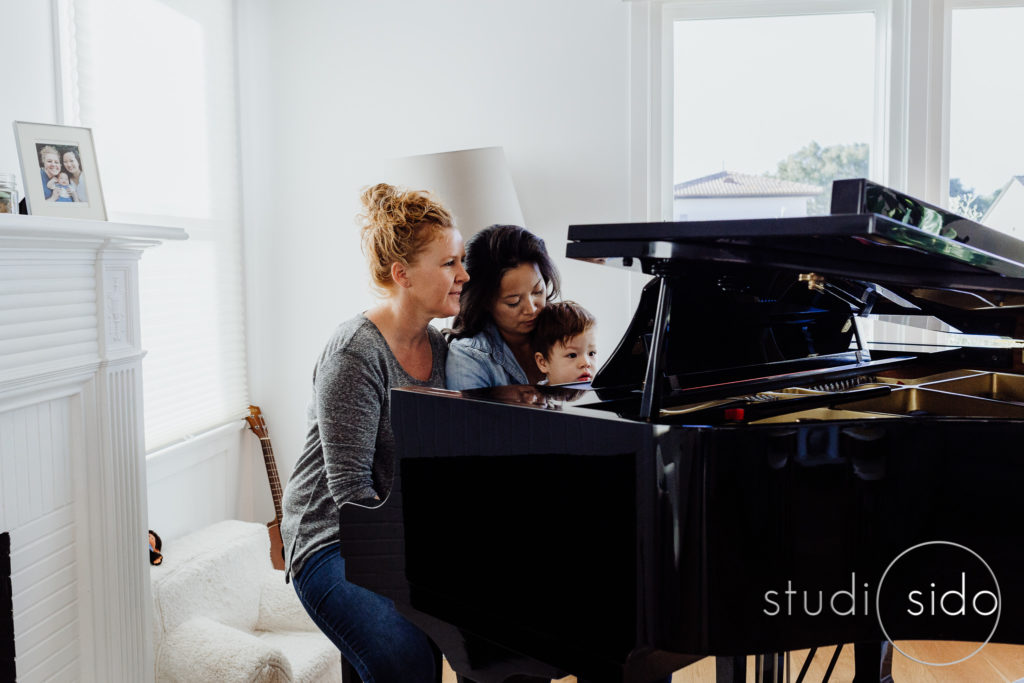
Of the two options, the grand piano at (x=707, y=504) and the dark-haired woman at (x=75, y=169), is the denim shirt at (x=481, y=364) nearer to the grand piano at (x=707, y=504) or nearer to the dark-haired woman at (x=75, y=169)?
the grand piano at (x=707, y=504)

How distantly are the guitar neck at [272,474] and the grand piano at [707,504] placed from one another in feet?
5.80

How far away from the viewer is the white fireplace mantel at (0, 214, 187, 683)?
1779 millimetres

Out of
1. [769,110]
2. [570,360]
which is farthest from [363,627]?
[769,110]

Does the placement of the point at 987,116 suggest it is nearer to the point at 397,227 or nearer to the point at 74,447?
the point at 397,227

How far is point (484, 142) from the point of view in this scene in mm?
3266

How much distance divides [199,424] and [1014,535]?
2.55m

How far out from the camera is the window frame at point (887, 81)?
311 cm

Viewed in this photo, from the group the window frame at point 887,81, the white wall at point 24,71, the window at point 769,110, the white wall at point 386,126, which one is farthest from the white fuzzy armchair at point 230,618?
the window at point 769,110

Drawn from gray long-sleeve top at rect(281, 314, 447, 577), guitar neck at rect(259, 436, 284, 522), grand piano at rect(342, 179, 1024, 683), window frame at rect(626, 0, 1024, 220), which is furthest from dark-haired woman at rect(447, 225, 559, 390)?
guitar neck at rect(259, 436, 284, 522)

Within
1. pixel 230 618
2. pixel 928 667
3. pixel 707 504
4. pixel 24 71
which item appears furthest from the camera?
pixel 928 667

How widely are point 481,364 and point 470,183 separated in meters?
1.08

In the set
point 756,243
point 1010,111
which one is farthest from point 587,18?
point 756,243

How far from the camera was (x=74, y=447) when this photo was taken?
2.02 metres

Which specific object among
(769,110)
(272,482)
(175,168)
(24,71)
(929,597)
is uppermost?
(769,110)
